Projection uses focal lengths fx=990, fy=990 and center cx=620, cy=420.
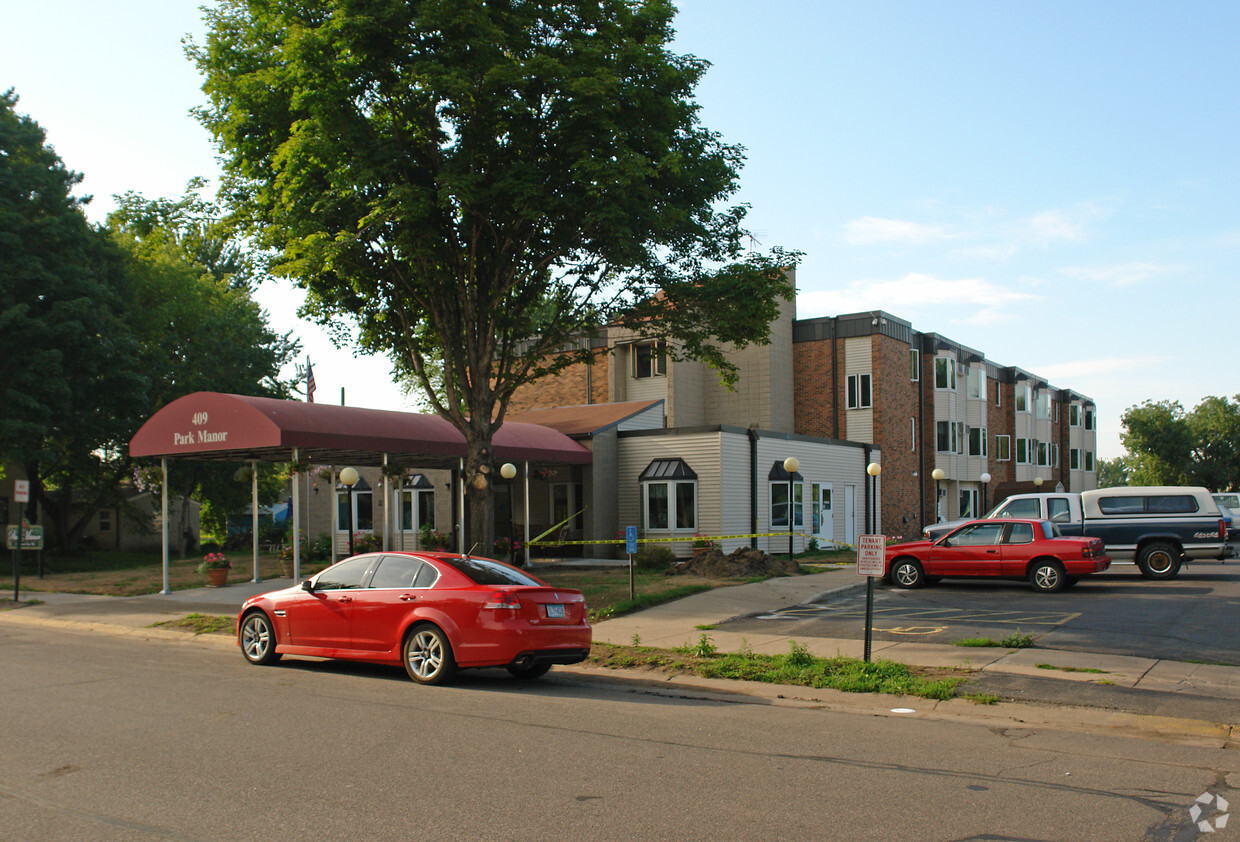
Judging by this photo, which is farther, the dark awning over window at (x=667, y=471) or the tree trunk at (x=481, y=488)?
the dark awning over window at (x=667, y=471)

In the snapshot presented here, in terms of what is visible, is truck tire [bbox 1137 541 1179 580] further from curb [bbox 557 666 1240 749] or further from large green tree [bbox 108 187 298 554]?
large green tree [bbox 108 187 298 554]

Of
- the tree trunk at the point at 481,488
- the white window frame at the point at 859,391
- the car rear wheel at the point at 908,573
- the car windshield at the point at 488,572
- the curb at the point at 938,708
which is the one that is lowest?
the curb at the point at 938,708

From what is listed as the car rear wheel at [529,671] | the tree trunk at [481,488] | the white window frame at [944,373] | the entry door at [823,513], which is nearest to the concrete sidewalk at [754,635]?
the car rear wheel at [529,671]

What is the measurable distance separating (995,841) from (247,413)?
17.5 metres

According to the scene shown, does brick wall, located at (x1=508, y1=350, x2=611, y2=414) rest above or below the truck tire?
above

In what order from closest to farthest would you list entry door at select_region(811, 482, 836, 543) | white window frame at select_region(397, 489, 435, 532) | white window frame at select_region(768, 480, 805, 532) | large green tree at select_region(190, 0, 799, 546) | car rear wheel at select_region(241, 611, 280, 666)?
car rear wheel at select_region(241, 611, 280, 666) → large green tree at select_region(190, 0, 799, 546) → white window frame at select_region(768, 480, 805, 532) → entry door at select_region(811, 482, 836, 543) → white window frame at select_region(397, 489, 435, 532)

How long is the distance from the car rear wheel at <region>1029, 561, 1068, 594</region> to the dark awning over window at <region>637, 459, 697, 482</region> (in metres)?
11.5

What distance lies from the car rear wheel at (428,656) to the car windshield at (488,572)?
2.35 ft

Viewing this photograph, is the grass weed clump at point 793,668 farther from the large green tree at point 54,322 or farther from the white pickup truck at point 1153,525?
the large green tree at point 54,322

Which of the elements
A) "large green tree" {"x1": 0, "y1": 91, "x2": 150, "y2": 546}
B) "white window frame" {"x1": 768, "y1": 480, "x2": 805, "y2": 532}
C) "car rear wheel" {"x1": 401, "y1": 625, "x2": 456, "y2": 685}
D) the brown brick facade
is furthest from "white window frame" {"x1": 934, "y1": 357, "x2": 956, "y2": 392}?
"car rear wheel" {"x1": 401, "y1": 625, "x2": 456, "y2": 685}

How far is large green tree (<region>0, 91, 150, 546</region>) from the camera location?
30609mm

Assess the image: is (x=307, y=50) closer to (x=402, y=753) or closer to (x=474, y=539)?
(x=474, y=539)

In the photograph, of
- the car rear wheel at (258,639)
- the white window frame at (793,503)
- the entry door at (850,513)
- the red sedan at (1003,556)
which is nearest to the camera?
the car rear wheel at (258,639)

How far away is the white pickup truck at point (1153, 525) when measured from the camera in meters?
21.9
